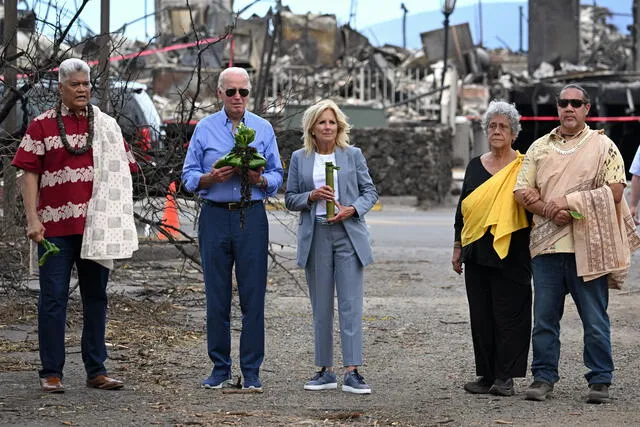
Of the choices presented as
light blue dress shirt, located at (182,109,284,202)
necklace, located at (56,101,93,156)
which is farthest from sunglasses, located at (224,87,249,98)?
necklace, located at (56,101,93,156)

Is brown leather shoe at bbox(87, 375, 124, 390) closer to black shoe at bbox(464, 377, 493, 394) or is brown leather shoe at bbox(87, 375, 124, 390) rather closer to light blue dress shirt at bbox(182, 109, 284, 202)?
light blue dress shirt at bbox(182, 109, 284, 202)

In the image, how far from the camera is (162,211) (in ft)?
38.0

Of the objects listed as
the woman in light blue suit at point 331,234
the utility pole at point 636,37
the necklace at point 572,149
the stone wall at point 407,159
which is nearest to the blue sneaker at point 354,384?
the woman in light blue suit at point 331,234

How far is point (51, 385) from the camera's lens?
303 inches

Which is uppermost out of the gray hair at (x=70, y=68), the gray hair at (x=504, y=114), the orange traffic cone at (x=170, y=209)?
the gray hair at (x=70, y=68)

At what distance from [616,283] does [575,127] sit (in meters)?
0.92

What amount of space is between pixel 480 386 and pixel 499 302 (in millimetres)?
501

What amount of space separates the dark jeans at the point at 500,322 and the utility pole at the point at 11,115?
380cm

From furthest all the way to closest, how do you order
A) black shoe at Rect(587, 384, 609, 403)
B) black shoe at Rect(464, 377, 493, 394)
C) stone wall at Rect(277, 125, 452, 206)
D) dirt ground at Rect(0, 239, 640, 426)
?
stone wall at Rect(277, 125, 452, 206)
black shoe at Rect(464, 377, 493, 394)
black shoe at Rect(587, 384, 609, 403)
dirt ground at Rect(0, 239, 640, 426)

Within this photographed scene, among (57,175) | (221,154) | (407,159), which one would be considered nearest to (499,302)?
(221,154)

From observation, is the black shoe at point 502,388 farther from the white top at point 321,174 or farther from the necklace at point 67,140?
the necklace at point 67,140

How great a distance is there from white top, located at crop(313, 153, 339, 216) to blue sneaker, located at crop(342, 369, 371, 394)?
3.16ft

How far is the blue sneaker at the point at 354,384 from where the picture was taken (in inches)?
310

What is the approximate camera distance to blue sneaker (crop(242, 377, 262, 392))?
7.91 metres
